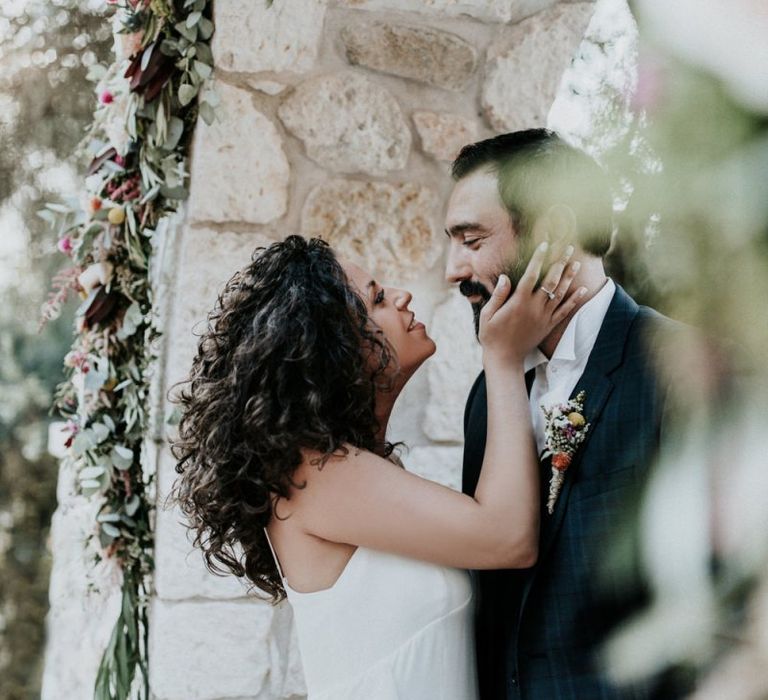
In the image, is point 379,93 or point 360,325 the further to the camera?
point 379,93

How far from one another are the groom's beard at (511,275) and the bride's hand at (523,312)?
5cm

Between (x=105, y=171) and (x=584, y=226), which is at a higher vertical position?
(x=105, y=171)

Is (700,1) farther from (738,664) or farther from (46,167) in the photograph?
(46,167)

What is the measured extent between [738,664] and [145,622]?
2028 mm

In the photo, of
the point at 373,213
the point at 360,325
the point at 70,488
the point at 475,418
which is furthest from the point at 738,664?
the point at 70,488

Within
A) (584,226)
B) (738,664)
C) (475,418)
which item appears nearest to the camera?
(738,664)

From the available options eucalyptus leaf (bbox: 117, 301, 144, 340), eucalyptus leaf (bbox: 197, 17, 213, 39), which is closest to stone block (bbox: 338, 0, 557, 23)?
eucalyptus leaf (bbox: 197, 17, 213, 39)

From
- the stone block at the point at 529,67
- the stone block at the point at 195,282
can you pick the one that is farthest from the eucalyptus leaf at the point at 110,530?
the stone block at the point at 529,67

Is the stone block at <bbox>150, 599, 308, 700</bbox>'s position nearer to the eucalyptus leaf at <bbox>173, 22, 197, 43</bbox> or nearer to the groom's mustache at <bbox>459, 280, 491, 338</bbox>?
the groom's mustache at <bbox>459, 280, 491, 338</bbox>

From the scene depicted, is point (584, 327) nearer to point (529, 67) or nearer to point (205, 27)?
point (529, 67)

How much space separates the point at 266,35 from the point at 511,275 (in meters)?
0.87

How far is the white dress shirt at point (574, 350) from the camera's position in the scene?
1.48 metres

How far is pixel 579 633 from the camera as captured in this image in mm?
1323

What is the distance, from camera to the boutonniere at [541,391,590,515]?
4.44 ft
